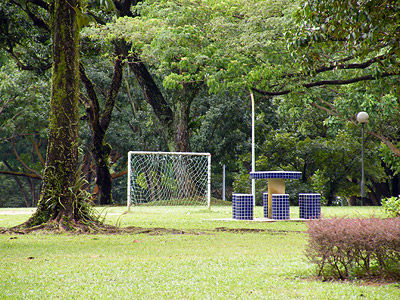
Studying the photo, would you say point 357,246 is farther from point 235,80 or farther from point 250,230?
point 235,80

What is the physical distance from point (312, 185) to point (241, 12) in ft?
44.8

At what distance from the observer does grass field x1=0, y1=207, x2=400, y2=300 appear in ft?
15.8

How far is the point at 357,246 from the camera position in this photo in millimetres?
5008

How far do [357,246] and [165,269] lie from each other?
2.19 m

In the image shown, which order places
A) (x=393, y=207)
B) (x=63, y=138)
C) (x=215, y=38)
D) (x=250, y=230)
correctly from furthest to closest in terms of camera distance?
(x=215, y=38) → (x=393, y=207) → (x=250, y=230) → (x=63, y=138)

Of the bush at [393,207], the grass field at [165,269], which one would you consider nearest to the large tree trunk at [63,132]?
the grass field at [165,269]

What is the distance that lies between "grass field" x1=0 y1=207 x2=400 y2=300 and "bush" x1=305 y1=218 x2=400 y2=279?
185mm

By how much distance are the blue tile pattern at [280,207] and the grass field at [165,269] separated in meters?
3.26

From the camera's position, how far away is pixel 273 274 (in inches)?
227

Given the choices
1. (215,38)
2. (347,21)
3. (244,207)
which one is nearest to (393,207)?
(244,207)

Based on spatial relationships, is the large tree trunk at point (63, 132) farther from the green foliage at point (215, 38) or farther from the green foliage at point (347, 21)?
the green foliage at point (215, 38)

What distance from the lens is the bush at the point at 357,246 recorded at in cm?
496

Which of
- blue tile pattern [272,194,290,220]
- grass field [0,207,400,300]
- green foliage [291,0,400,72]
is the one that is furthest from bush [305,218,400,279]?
blue tile pattern [272,194,290,220]

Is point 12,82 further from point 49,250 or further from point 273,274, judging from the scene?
point 273,274
